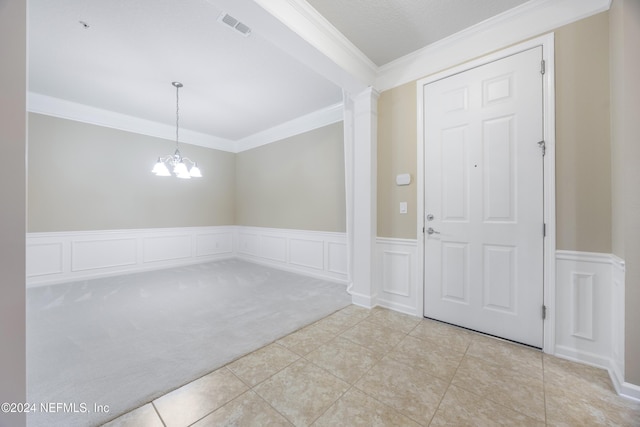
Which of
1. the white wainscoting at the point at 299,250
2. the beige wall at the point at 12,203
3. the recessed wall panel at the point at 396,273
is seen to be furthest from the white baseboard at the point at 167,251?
the beige wall at the point at 12,203

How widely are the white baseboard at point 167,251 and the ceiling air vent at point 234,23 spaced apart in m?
2.92

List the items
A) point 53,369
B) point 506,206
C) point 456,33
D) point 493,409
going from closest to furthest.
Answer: point 493,409, point 53,369, point 506,206, point 456,33

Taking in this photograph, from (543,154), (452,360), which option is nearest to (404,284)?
(452,360)

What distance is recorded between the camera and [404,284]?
2.81m

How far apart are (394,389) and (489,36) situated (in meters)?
3.06

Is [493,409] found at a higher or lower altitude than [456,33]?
lower

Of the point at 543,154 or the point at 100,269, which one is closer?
the point at 543,154

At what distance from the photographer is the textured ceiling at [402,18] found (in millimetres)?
2027

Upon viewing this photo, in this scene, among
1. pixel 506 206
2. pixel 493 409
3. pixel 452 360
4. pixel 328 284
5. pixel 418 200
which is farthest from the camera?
pixel 328 284

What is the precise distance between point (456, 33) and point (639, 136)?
1670 millimetres

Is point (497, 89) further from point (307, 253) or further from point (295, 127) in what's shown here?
point (307, 253)

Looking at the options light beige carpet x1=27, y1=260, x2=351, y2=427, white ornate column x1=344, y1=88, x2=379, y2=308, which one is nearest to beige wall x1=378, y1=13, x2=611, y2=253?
white ornate column x1=344, y1=88, x2=379, y2=308

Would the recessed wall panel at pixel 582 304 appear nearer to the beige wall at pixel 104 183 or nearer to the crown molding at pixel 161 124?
the crown molding at pixel 161 124

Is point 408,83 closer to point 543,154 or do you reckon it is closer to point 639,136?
point 543,154
